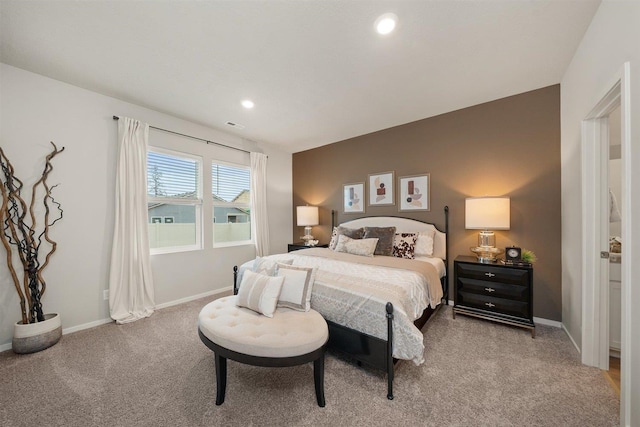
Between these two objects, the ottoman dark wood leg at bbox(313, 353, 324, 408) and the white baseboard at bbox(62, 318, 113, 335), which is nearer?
the ottoman dark wood leg at bbox(313, 353, 324, 408)

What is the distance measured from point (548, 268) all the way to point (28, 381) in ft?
16.6

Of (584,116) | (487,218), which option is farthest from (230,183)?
(584,116)

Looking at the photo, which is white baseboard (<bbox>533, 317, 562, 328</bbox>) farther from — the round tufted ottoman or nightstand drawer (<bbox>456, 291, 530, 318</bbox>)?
the round tufted ottoman

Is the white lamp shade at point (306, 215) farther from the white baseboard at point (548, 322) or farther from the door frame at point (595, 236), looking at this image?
the door frame at point (595, 236)

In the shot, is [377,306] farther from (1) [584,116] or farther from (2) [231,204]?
(2) [231,204]

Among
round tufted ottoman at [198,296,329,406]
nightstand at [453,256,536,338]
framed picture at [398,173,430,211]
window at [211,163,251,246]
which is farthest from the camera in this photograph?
window at [211,163,251,246]

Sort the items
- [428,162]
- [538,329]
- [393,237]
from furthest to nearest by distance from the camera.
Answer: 1. [428,162]
2. [393,237]
3. [538,329]

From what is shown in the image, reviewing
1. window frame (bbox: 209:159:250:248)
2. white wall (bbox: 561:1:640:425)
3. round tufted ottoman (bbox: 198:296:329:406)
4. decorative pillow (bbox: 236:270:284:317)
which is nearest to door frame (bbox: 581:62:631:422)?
white wall (bbox: 561:1:640:425)

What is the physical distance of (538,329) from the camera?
2617mm

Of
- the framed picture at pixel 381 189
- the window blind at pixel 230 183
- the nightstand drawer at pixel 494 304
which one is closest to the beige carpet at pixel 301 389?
the nightstand drawer at pixel 494 304

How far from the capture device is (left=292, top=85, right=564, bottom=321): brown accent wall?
2729mm

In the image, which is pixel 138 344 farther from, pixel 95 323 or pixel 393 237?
pixel 393 237

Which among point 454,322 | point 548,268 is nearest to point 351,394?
point 454,322

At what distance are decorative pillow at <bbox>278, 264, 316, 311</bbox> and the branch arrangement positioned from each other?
2.51 meters
